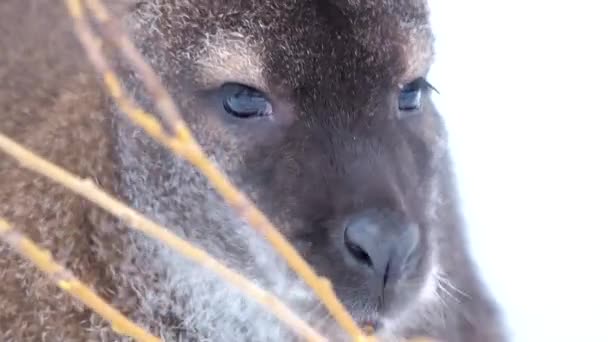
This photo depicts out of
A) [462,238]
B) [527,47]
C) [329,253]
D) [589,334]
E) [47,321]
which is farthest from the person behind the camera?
[527,47]

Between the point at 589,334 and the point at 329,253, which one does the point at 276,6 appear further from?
the point at 589,334

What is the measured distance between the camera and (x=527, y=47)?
4574 millimetres

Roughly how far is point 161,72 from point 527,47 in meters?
2.32

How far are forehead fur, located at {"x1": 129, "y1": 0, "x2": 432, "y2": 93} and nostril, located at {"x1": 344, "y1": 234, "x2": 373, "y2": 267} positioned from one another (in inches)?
13.4

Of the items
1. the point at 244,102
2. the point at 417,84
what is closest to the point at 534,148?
the point at 417,84

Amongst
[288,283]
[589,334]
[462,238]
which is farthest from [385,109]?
[589,334]

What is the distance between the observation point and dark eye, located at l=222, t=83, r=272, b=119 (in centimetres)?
255

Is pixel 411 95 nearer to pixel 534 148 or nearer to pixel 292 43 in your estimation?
pixel 292 43

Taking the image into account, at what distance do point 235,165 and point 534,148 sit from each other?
2116mm

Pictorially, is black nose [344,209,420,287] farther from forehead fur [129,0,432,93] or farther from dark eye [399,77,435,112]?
dark eye [399,77,435,112]

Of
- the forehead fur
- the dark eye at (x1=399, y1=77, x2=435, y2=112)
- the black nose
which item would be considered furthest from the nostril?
the dark eye at (x1=399, y1=77, x2=435, y2=112)

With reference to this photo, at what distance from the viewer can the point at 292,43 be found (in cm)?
247

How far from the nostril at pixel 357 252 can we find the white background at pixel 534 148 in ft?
5.46

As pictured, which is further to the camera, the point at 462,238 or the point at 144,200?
the point at 462,238
